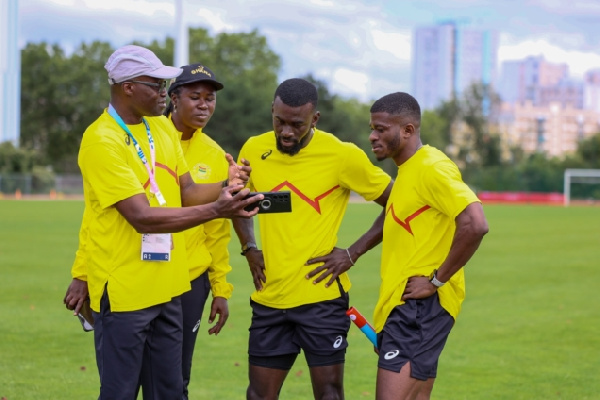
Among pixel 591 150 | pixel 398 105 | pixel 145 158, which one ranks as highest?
pixel 591 150

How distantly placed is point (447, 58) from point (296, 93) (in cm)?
18831

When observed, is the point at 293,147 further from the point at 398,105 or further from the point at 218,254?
the point at 218,254

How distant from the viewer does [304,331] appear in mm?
5840

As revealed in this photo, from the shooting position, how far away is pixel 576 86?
186 meters

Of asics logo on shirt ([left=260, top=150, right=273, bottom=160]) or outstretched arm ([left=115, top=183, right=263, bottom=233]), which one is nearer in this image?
outstretched arm ([left=115, top=183, right=263, bottom=233])

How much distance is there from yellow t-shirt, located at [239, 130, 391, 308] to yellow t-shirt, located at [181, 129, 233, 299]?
1.40 feet

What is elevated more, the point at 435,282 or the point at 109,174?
the point at 109,174

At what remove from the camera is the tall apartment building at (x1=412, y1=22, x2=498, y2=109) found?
18838cm

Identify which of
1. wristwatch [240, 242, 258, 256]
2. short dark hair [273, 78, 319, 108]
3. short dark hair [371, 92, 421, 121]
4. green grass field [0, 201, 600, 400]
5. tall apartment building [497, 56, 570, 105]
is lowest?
green grass field [0, 201, 600, 400]

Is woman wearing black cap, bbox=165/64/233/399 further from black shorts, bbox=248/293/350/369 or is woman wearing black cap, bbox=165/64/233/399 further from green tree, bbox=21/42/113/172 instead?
green tree, bbox=21/42/113/172

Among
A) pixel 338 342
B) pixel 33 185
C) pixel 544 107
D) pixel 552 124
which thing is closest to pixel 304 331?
pixel 338 342

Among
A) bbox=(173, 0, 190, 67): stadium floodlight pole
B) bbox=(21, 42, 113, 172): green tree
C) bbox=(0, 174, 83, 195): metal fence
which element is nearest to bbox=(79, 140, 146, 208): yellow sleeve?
bbox=(173, 0, 190, 67): stadium floodlight pole

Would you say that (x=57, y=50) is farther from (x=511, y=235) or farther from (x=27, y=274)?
(x=27, y=274)

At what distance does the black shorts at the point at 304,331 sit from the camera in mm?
5820
